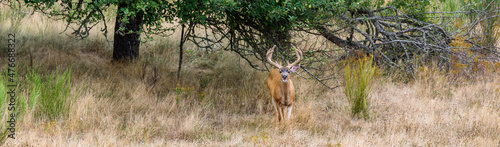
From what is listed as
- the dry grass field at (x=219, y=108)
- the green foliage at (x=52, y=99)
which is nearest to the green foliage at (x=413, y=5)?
the dry grass field at (x=219, y=108)

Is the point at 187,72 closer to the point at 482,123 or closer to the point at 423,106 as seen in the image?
the point at 423,106

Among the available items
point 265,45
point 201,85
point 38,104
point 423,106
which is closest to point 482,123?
point 423,106

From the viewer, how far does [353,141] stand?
5629 millimetres

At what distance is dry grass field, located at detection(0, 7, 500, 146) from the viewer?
5672 millimetres

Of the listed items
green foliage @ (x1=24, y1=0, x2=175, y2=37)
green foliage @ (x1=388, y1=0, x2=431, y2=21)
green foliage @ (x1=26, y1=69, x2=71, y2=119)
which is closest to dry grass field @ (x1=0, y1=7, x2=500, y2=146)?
green foliage @ (x1=26, y1=69, x2=71, y2=119)

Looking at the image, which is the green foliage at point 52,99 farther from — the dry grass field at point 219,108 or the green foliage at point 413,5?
the green foliage at point 413,5

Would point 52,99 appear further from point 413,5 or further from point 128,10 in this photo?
point 413,5

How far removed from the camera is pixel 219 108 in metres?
7.19

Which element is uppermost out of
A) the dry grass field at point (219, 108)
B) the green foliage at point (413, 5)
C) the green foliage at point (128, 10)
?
the green foliage at point (413, 5)

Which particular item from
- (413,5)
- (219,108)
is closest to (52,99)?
(219,108)

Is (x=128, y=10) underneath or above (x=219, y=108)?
above

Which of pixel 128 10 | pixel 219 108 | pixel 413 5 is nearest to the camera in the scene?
pixel 128 10

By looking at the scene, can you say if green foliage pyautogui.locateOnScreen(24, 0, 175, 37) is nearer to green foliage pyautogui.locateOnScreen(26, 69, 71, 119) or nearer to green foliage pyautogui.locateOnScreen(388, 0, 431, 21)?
green foliage pyautogui.locateOnScreen(26, 69, 71, 119)

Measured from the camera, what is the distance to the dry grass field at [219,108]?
5672mm
